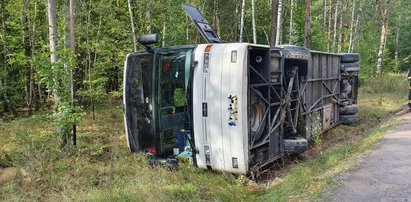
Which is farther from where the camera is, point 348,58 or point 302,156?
point 348,58

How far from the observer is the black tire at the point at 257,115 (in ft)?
19.7

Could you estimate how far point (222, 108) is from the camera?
572 centimetres

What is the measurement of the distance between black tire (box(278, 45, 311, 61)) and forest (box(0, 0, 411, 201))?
207 cm

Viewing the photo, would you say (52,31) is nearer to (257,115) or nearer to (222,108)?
(222,108)

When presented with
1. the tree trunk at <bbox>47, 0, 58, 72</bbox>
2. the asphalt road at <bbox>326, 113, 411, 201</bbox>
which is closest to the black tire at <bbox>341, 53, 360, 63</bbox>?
the asphalt road at <bbox>326, 113, 411, 201</bbox>

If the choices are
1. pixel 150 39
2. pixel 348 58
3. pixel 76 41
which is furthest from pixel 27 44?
pixel 348 58

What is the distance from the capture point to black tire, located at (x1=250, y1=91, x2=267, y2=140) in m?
6.01

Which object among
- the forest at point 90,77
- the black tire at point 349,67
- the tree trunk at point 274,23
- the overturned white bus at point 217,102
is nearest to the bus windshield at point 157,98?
the overturned white bus at point 217,102

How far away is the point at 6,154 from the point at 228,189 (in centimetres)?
490

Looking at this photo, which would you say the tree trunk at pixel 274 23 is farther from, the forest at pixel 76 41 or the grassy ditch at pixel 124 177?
the grassy ditch at pixel 124 177

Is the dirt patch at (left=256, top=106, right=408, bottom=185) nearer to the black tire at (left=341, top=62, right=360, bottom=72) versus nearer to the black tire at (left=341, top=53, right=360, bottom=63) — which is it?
the black tire at (left=341, top=62, right=360, bottom=72)

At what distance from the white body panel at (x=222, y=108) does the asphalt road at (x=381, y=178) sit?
1.57 meters

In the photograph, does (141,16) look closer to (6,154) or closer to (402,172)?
(6,154)

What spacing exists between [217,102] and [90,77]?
21.5 ft
